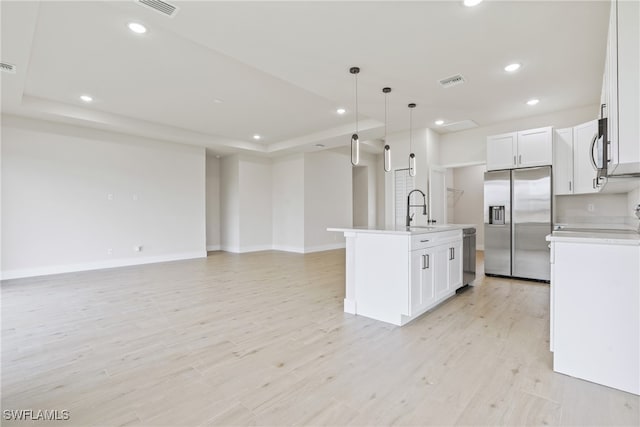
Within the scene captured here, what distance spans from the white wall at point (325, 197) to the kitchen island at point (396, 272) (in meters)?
4.91

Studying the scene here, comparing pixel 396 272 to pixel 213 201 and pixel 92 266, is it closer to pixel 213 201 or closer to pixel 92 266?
pixel 92 266

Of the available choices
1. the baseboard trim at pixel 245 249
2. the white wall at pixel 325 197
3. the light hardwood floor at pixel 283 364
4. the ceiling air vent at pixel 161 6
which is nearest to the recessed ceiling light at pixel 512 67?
the light hardwood floor at pixel 283 364

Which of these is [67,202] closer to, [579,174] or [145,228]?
[145,228]

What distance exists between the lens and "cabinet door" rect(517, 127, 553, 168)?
15.1 feet

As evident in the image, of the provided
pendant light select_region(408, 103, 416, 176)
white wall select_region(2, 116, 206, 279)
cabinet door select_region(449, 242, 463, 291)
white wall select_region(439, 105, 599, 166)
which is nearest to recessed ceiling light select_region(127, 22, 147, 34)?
pendant light select_region(408, 103, 416, 176)

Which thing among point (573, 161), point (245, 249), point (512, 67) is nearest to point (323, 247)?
point (245, 249)

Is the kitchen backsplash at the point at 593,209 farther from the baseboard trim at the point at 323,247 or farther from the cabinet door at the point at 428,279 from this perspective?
the baseboard trim at the point at 323,247

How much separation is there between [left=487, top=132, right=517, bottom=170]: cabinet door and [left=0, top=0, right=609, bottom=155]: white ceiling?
44cm

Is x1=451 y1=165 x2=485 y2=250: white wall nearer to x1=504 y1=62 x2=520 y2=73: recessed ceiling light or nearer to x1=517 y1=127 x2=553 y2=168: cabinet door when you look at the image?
x1=517 y1=127 x2=553 y2=168: cabinet door

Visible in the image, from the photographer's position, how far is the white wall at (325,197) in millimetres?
8195

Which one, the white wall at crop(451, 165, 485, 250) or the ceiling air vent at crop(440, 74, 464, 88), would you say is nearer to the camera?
the ceiling air vent at crop(440, 74, 464, 88)

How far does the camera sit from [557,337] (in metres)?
2.07

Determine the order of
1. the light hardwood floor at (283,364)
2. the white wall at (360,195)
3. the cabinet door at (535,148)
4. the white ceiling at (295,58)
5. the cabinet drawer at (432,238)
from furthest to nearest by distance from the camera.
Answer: the white wall at (360,195) < the cabinet door at (535,148) < the cabinet drawer at (432,238) < the white ceiling at (295,58) < the light hardwood floor at (283,364)

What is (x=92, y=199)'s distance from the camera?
5781 mm
